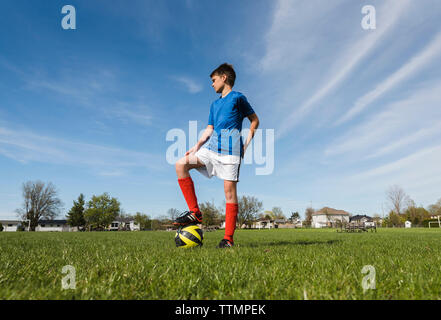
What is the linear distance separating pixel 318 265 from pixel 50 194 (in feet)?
269

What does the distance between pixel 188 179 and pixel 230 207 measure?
36.7 inches

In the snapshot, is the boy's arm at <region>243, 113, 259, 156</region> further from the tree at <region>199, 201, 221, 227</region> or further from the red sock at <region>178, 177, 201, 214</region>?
the tree at <region>199, 201, 221, 227</region>

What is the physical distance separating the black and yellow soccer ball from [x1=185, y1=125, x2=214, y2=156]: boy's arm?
139cm

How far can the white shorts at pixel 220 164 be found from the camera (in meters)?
4.48

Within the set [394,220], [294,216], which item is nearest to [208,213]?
[394,220]

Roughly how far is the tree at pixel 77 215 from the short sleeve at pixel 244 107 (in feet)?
283

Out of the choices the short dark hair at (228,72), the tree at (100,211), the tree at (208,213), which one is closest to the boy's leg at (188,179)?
the short dark hair at (228,72)

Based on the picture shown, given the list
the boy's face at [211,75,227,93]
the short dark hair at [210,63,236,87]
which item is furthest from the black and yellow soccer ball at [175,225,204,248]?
the short dark hair at [210,63,236,87]

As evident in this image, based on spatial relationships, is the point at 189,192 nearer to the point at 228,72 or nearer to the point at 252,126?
the point at 252,126

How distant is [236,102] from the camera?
4902mm

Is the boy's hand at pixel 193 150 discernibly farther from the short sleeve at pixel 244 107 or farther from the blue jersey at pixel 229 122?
the short sleeve at pixel 244 107

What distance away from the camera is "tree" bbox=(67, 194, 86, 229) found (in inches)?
3031

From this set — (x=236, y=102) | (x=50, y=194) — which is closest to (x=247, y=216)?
(x=50, y=194)
